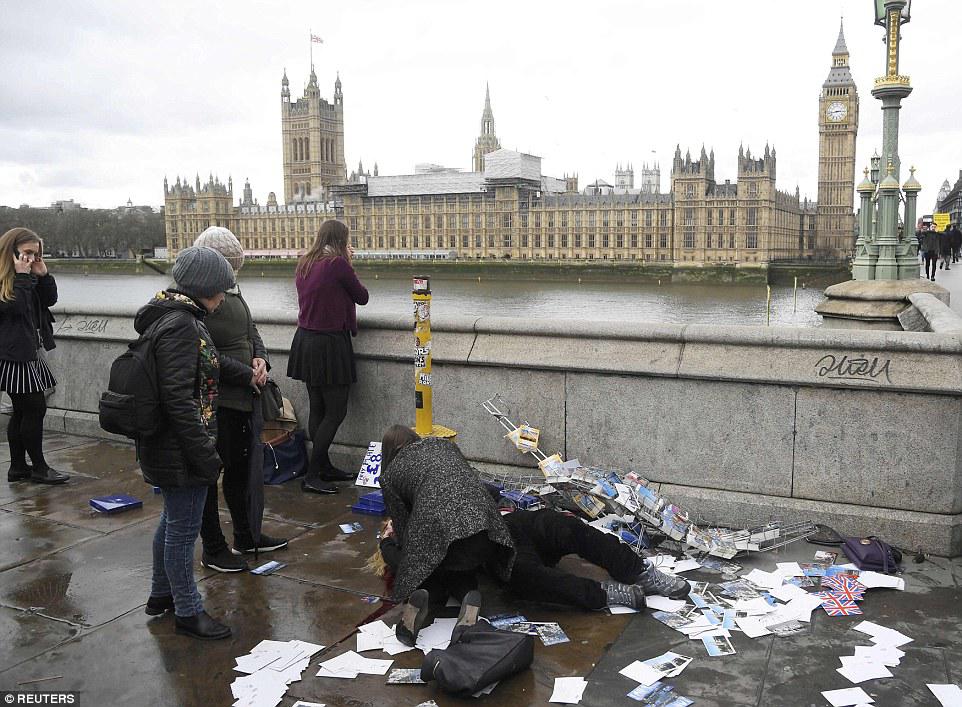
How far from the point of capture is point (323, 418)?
5.63m

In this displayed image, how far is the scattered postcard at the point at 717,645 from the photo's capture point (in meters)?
3.29

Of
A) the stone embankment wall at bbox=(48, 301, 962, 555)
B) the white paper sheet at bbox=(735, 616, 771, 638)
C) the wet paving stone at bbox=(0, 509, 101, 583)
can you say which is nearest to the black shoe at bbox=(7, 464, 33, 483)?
the wet paving stone at bbox=(0, 509, 101, 583)

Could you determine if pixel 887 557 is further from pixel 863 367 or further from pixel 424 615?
pixel 424 615

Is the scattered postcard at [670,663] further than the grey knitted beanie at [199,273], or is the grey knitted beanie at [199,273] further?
the grey knitted beanie at [199,273]

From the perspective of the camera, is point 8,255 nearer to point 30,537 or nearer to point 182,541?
point 30,537

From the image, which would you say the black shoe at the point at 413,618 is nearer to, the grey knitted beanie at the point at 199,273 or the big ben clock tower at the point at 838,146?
the grey knitted beanie at the point at 199,273

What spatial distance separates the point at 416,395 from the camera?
5.45 m

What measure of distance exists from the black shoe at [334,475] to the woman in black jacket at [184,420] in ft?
6.69

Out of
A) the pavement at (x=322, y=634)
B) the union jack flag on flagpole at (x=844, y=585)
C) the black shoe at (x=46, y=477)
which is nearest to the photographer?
the pavement at (x=322, y=634)

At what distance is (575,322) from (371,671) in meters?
2.68

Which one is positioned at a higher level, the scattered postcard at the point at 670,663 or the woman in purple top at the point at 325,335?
the woman in purple top at the point at 325,335

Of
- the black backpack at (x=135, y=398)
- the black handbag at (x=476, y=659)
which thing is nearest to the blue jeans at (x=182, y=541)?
the black backpack at (x=135, y=398)

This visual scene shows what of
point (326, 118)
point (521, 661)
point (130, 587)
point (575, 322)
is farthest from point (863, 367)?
point (326, 118)

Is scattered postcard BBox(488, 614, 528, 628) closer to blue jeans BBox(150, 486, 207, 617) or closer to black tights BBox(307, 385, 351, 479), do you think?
blue jeans BBox(150, 486, 207, 617)
